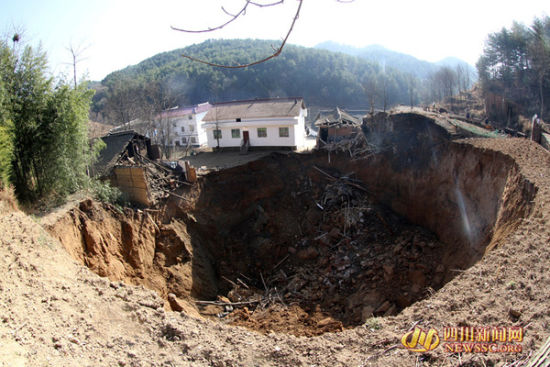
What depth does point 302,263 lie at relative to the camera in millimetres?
13383

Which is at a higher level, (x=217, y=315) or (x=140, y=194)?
(x=140, y=194)

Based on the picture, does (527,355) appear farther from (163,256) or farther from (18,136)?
(18,136)

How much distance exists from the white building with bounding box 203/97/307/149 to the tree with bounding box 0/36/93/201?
11.7 meters

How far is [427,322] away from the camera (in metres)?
5.23

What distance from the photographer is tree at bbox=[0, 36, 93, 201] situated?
9.47 m

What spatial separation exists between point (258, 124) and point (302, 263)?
35.0ft

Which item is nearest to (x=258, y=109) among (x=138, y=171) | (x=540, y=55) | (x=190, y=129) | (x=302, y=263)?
(x=138, y=171)

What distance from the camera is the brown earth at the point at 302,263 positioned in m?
4.89

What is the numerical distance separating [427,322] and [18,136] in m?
11.1

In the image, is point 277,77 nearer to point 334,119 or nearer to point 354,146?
point 334,119

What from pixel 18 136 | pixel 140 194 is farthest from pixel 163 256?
pixel 18 136

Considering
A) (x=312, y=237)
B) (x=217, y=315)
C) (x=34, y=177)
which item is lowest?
(x=217, y=315)

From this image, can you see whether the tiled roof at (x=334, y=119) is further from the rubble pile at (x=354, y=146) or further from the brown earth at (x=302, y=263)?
the brown earth at (x=302, y=263)

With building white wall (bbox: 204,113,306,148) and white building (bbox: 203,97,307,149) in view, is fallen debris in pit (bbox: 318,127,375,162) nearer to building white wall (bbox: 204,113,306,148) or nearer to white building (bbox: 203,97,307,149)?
building white wall (bbox: 204,113,306,148)
